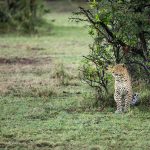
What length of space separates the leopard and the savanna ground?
0.63ft

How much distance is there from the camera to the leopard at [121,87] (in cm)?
915

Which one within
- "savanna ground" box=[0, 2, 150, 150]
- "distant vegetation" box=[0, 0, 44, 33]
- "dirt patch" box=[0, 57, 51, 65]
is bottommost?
"savanna ground" box=[0, 2, 150, 150]

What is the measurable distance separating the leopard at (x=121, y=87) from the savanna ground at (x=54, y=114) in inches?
7.6

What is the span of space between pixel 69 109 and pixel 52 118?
77cm

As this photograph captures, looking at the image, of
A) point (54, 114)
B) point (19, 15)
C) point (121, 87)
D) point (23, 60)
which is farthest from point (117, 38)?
point (19, 15)

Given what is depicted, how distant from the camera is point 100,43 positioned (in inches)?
Answer: 399

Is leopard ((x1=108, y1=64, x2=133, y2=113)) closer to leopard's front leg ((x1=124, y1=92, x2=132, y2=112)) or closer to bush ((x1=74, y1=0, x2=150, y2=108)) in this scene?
leopard's front leg ((x1=124, y1=92, x2=132, y2=112))

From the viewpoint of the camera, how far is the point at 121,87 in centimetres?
918

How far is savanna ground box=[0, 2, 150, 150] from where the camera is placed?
25.1 ft

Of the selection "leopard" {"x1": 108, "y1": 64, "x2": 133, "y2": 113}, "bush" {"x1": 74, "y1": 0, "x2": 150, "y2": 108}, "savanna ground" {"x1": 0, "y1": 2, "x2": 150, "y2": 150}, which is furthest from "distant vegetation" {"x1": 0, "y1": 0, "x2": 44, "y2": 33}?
"leopard" {"x1": 108, "y1": 64, "x2": 133, "y2": 113}

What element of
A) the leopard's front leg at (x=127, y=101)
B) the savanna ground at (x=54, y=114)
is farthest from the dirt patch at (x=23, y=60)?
the leopard's front leg at (x=127, y=101)

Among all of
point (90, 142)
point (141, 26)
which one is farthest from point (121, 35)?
point (90, 142)

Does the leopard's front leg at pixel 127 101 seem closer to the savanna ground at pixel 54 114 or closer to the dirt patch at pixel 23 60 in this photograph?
the savanna ground at pixel 54 114

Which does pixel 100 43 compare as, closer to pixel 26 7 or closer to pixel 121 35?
pixel 121 35
